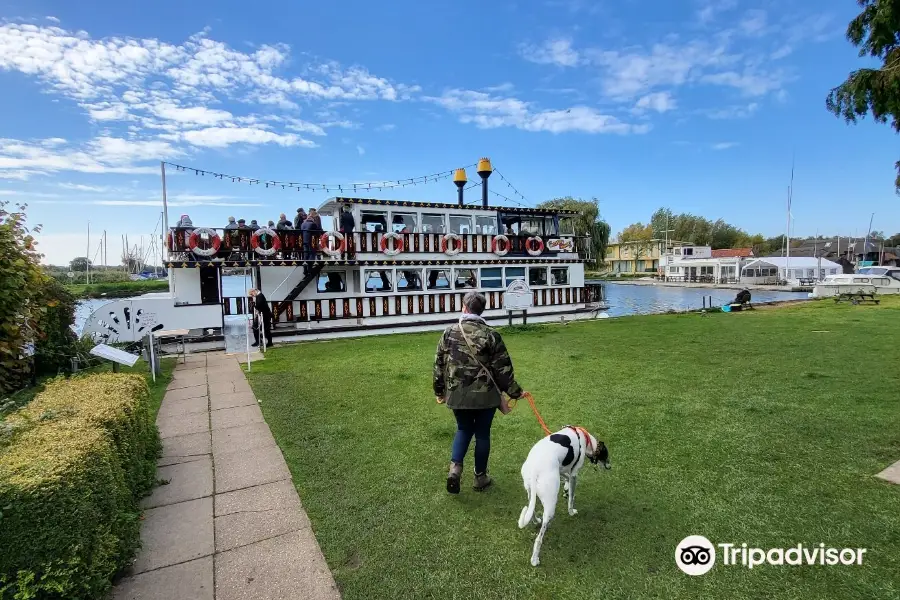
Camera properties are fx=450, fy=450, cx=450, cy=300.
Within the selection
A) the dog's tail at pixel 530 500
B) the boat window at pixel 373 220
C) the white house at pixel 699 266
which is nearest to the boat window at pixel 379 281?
the boat window at pixel 373 220

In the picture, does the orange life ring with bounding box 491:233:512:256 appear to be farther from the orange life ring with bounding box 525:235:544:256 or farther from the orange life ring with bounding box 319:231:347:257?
the orange life ring with bounding box 319:231:347:257

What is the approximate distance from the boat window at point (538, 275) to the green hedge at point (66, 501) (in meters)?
15.8

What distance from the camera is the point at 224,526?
3541 millimetres

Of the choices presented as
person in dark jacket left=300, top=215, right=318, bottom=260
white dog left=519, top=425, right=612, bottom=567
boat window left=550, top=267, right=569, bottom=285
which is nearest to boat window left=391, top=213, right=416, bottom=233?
person in dark jacket left=300, top=215, right=318, bottom=260

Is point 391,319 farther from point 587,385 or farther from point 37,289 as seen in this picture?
point 37,289

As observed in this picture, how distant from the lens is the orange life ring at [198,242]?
1198cm

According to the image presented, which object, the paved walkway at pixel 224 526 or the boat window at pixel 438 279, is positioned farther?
the boat window at pixel 438 279

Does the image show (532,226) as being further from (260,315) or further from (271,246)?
(260,315)

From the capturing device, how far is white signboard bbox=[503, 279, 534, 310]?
14852 millimetres

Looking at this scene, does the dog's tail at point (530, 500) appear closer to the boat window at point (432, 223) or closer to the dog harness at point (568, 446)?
the dog harness at point (568, 446)

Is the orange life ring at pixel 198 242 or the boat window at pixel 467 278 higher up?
the orange life ring at pixel 198 242

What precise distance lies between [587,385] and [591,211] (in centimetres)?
4405

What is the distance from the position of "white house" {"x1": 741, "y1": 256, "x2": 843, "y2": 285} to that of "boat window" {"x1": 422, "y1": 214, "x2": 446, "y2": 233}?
51449 mm

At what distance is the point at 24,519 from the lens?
229 centimetres
